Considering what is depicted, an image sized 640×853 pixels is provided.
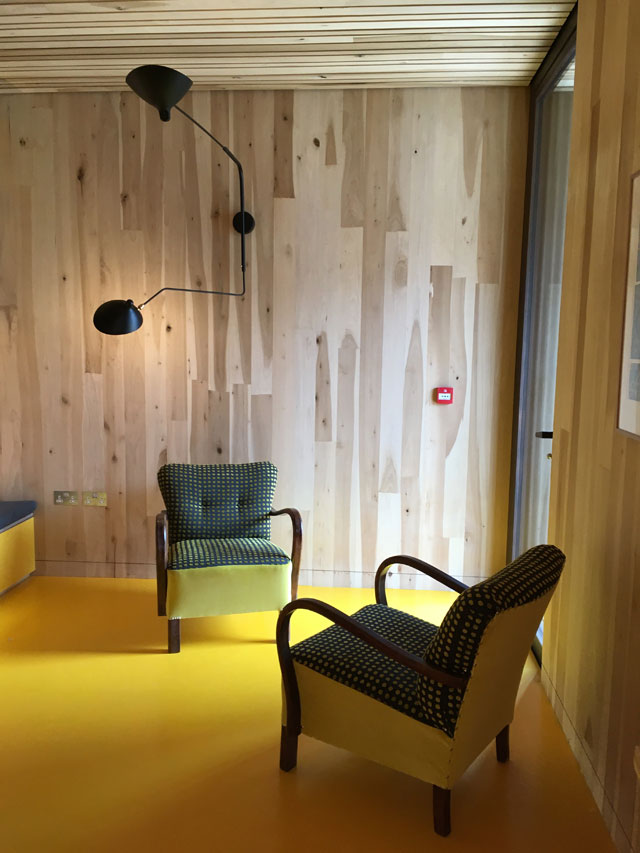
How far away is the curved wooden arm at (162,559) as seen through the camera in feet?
11.1

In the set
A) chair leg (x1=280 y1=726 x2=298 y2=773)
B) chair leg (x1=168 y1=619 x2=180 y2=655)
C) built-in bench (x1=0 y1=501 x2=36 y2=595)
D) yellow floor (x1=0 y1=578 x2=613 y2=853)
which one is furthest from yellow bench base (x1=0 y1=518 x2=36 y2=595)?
chair leg (x1=280 y1=726 x2=298 y2=773)

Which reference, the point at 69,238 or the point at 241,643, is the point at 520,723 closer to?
the point at 241,643

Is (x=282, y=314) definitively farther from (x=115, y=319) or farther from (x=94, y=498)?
(x=94, y=498)

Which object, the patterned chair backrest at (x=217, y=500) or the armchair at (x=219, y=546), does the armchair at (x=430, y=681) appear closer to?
the armchair at (x=219, y=546)

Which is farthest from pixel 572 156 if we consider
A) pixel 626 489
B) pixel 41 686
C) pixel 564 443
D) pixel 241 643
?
pixel 41 686

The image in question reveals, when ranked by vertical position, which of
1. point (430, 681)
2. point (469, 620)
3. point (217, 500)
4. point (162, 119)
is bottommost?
point (430, 681)

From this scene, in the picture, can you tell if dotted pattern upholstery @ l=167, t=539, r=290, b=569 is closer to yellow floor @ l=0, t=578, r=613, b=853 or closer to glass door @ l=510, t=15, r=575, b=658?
yellow floor @ l=0, t=578, r=613, b=853

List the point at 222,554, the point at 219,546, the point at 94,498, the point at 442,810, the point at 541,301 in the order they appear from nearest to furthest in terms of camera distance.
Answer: the point at 442,810 < the point at 222,554 < the point at 219,546 < the point at 541,301 < the point at 94,498

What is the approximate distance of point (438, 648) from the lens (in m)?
2.07

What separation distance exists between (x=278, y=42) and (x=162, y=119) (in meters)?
0.85

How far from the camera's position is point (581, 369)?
2635 mm

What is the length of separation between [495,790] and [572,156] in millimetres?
2369

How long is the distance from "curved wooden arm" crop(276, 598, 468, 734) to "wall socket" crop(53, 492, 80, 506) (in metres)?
2.41

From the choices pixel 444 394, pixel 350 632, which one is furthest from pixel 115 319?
pixel 350 632
